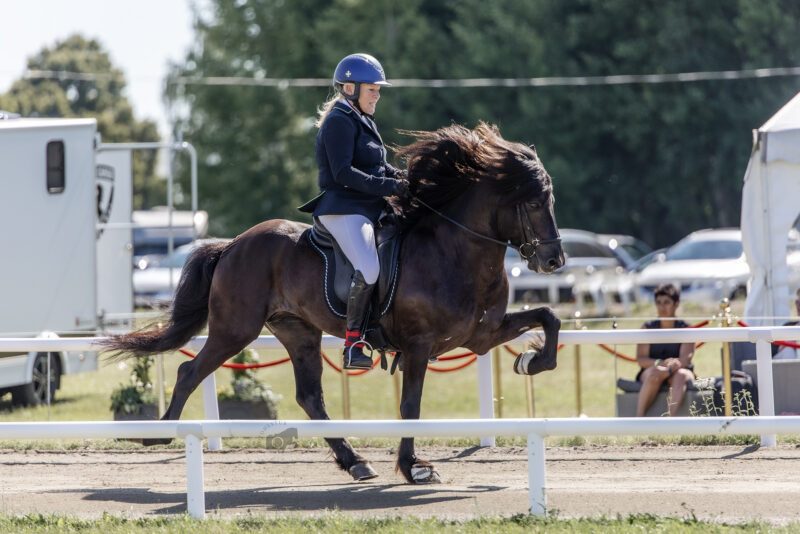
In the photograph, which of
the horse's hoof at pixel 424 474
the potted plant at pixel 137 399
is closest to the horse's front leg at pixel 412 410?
the horse's hoof at pixel 424 474

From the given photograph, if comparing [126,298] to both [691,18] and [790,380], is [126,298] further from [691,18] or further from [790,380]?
[691,18]

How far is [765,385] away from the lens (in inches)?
388

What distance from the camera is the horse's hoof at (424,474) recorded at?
27.8 feet

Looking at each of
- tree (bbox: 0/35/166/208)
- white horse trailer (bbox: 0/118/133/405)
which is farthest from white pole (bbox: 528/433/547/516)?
tree (bbox: 0/35/166/208)

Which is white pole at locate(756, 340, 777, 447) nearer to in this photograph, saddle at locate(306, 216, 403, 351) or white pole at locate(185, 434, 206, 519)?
saddle at locate(306, 216, 403, 351)

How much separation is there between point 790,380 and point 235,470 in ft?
15.6

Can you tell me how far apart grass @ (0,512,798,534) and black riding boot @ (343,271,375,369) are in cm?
124

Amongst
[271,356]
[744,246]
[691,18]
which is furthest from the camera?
[691,18]

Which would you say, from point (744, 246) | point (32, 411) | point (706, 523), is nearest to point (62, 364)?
point (32, 411)

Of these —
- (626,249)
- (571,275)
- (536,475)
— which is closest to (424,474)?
(536,475)

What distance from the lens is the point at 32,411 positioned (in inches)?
616

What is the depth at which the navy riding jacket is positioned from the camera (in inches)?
333

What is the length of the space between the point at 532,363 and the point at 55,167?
9.31 meters

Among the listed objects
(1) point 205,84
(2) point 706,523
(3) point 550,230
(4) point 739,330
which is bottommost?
(2) point 706,523
